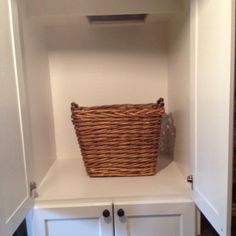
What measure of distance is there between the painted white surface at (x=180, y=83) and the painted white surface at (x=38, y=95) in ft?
2.37

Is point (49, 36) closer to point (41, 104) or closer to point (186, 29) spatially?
point (41, 104)

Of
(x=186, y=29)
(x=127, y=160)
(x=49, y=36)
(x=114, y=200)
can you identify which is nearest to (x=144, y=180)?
(x=127, y=160)

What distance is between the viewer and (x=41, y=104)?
5.11ft

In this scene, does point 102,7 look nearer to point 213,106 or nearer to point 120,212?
point 213,106

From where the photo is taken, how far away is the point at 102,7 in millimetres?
1345

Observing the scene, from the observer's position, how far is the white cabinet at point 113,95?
3.11ft

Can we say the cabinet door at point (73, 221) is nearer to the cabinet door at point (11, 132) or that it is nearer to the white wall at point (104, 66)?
the cabinet door at point (11, 132)

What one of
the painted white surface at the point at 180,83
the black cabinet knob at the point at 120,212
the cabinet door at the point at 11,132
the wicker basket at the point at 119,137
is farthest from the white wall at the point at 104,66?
the black cabinet knob at the point at 120,212

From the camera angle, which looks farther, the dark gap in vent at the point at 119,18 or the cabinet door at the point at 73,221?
the dark gap in vent at the point at 119,18

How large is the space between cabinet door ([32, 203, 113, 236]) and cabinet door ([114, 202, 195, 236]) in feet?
0.19

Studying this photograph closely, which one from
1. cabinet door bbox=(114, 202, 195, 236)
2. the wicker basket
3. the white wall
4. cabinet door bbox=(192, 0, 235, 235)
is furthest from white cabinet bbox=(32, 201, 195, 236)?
the white wall

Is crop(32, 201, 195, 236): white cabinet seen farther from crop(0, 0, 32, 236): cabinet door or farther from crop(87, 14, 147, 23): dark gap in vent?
crop(87, 14, 147, 23): dark gap in vent

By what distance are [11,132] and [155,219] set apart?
709mm

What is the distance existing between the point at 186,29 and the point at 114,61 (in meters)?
0.57
